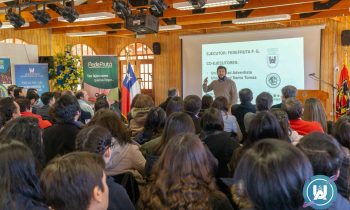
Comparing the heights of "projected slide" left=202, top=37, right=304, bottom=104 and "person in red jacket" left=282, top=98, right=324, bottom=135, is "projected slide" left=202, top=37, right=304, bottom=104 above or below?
above

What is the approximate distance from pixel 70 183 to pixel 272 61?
8.93 metres

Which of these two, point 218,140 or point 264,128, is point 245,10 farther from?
point 264,128

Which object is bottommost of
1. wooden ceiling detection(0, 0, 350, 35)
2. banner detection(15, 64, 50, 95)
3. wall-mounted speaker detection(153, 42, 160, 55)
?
banner detection(15, 64, 50, 95)

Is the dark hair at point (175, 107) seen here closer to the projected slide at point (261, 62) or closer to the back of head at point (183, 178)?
the back of head at point (183, 178)

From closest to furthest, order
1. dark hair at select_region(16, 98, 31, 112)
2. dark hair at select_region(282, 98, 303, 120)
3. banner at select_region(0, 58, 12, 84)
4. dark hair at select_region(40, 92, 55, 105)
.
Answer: dark hair at select_region(282, 98, 303, 120)
dark hair at select_region(16, 98, 31, 112)
dark hair at select_region(40, 92, 55, 105)
banner at select_region(0, 58, 12, 84)

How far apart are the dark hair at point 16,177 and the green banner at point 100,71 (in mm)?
7467

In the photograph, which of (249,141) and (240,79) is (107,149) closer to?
(249,141)

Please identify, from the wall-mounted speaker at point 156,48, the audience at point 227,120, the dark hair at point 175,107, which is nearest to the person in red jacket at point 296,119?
the audience at point 227,120

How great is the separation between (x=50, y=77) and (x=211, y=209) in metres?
9.57

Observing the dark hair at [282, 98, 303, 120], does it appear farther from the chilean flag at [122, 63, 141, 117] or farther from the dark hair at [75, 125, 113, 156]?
the chilean flag at [122, 63, 141, 117]

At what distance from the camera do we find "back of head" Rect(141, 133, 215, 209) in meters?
1.71

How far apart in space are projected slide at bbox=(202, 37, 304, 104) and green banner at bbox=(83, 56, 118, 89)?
2.95m

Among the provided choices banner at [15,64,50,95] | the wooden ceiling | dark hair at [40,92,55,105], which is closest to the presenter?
the wooden ceiling

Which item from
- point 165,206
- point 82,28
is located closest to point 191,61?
point 82,28
